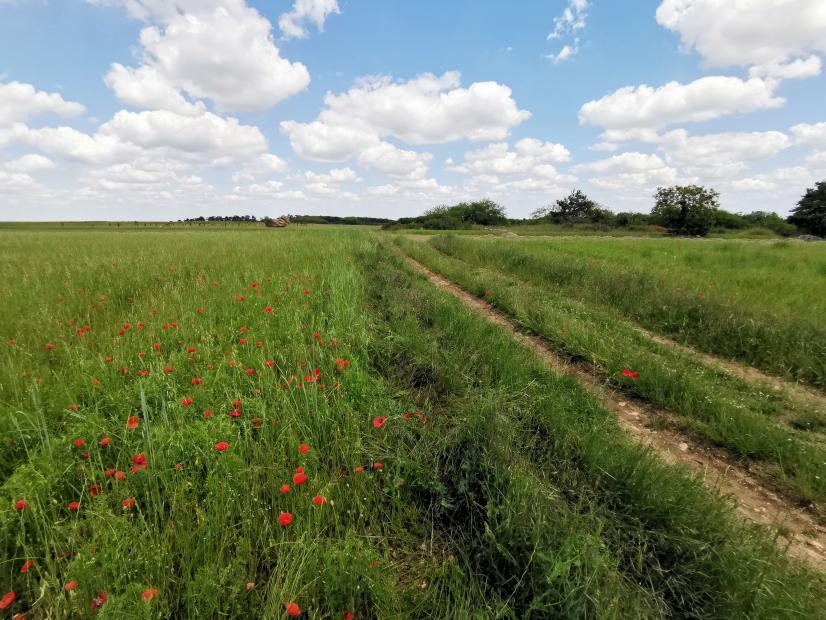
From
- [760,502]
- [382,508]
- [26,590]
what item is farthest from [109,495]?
[760,502]

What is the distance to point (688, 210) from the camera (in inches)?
2151

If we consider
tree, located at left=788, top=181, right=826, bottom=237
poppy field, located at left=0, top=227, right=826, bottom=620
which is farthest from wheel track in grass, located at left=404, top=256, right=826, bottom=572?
tree, located at left=788, top=181, right=826, bottom=237

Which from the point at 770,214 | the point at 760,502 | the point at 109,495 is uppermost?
the point at 770,214

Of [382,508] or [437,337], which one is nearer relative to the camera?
[382,508]

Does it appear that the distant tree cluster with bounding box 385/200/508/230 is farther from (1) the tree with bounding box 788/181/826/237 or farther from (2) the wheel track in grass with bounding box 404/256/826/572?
(2) the wheel track in grass with bounding box 404/256/826/572

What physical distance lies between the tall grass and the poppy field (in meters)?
1.74

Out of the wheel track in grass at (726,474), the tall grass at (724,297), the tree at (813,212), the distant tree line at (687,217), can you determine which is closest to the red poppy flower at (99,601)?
the wheel track in grass at (726,474)

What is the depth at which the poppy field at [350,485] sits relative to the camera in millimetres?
1624

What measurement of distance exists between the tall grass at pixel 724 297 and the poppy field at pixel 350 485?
1.74 m

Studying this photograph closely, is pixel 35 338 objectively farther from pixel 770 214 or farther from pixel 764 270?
pixel 770 214

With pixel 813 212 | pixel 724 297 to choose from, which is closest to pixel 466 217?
pixel 813 212

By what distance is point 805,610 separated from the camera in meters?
1.74

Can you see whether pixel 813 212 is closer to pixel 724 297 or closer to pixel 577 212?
pixel 577 212

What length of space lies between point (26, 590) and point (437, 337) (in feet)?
14.5
